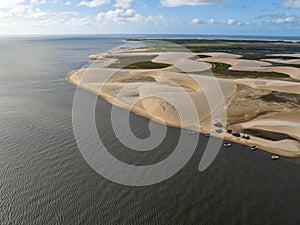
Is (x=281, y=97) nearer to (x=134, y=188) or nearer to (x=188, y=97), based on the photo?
(x=188, y=97)

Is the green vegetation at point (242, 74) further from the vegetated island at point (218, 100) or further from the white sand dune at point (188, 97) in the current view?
the white sand dune at point (188, 97)

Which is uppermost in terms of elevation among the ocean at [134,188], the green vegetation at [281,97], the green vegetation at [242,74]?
the green vegetation at [281,97]

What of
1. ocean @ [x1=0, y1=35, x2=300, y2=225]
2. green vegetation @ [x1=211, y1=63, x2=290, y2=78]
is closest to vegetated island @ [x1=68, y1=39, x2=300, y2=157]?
green vegetation @ [x1=211, y1=63, x2=290, y2=78]

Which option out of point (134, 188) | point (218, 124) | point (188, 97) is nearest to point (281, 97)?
point (188, 97)

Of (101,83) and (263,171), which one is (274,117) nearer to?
(263,171)

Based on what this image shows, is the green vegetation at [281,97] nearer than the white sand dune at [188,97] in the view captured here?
No

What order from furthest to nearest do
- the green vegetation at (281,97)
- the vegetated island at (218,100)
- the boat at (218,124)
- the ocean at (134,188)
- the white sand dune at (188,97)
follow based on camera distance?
the green vegetation at (281,97) → the boat at (218,124) → the white sand dune at (188,97) → the vegetated island at (218,100) → the ocean at (134,188)

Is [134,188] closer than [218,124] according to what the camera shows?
Yes

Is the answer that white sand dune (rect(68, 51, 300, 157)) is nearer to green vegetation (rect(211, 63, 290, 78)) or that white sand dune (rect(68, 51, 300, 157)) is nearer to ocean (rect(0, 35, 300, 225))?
ocean (rect(0, 35, 300, 225))

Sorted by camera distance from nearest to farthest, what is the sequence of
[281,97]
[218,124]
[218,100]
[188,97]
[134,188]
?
[134,188]
[218,124]
[188,97]
[218,100]
[281,97]

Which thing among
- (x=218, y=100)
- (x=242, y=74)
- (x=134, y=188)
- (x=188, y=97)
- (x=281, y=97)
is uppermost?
(x=188, y=97)

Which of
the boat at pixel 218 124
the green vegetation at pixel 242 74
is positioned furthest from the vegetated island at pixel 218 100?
the boat at pixel 218 124
